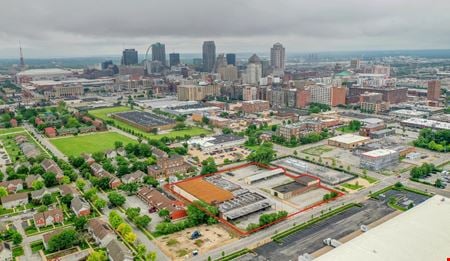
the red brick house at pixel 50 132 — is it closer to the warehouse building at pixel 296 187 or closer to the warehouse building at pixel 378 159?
the warehouse building at pixel 296 187

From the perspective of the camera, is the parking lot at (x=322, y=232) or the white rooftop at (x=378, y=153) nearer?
the parking lot at (x=322, y=232)

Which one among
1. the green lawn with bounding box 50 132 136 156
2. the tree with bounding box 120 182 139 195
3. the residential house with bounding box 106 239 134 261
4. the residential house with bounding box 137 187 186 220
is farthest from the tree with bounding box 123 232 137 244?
→ the green lawn with bounding box 50 132 136 156

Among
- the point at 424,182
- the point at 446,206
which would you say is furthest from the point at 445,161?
the point at 446,206

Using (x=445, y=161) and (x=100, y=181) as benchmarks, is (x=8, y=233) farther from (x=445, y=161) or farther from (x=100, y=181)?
(x=445, y=161)

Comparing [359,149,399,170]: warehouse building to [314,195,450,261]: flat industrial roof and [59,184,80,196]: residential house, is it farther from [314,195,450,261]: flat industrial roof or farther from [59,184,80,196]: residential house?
[59,184,80,196]: residential house

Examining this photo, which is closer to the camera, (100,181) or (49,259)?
(49,259)

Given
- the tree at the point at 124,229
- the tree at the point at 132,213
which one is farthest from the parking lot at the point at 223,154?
the tree at the point at 124,229
